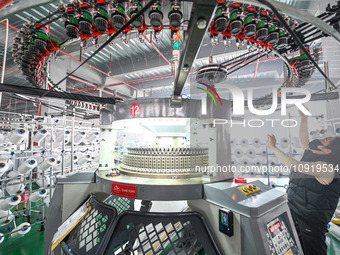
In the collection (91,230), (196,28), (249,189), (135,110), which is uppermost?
(196,28)

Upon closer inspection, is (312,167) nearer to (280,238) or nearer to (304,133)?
(304,133)

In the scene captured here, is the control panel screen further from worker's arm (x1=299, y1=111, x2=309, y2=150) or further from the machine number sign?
the machine number sign

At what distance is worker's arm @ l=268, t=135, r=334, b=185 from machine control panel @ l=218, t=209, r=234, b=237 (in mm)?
915

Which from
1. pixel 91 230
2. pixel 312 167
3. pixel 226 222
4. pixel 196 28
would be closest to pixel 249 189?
pixel 226 222

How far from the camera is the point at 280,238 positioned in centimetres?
136

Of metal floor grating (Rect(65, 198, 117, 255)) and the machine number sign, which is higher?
the machine number sign

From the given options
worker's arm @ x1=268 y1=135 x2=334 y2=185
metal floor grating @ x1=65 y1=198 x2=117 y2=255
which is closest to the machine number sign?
metal floor grating @ x1=65 y1=198 x2=117 y2=255

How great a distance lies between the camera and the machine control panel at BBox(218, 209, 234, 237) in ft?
4.22

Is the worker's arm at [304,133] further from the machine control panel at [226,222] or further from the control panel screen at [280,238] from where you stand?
the machine control panel at [226,222]

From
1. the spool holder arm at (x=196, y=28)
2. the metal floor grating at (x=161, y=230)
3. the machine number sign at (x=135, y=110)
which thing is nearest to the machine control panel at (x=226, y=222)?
the metal floor grating at (x=161, y=230)

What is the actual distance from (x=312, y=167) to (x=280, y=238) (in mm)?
1081

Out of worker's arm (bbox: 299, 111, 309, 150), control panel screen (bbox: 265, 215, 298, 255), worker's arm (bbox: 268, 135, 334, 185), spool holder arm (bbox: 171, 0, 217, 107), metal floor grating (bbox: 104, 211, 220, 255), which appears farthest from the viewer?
worker's arm (bbox: 268, 135, 334, 185)

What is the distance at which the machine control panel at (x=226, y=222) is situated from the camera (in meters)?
1.29

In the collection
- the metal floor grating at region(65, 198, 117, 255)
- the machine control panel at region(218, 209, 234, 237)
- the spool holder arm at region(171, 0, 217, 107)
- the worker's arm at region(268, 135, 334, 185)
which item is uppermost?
the spool holder arm at region(171, 0, 217, 107)
